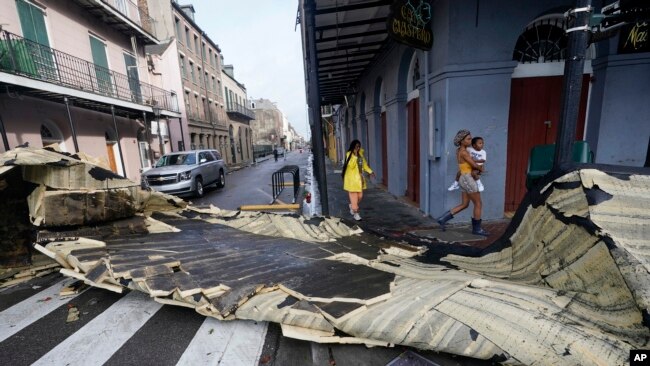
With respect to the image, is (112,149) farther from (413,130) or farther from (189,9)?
(189,9)

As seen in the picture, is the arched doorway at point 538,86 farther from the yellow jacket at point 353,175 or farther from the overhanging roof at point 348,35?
the yellow jacket at point 353,175

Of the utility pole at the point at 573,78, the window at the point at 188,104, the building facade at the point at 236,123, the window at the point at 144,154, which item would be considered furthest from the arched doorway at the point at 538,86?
the building facade at the point at 236,123

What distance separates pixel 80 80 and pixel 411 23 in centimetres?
1409

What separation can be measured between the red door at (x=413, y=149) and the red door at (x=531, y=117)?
2.13 meters

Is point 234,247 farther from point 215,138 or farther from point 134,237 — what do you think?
point 215,138

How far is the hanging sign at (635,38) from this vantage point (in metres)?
4.73

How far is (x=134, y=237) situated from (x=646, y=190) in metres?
5.38

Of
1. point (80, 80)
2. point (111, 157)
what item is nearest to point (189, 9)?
point (80, 80)

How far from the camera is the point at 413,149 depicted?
26.1 ft

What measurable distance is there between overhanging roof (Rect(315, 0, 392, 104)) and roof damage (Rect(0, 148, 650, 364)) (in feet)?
17.4

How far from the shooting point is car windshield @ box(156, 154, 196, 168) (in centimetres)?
1219

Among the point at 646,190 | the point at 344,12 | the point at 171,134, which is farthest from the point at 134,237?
the point at 171,134

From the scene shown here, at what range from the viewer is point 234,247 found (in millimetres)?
3758

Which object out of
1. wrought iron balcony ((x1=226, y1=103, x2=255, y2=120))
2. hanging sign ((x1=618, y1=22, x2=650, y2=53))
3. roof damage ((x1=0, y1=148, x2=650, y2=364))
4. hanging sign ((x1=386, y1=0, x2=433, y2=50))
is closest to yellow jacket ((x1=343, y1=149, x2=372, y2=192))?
roof damage ((x1=0, y1=148, x2=650, y2=364))
